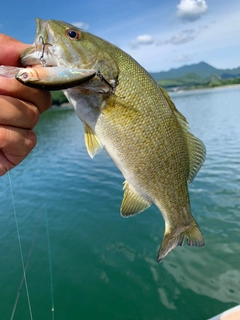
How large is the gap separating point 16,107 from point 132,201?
135cm

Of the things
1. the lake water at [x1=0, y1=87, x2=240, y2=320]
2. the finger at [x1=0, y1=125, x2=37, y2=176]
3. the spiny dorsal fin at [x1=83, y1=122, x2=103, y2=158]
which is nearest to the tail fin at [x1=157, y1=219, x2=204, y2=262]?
the spiny dorsal fin at [x1=83, y1=122, x2=103, y2=158]

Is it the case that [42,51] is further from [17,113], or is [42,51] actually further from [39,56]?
[17,113]

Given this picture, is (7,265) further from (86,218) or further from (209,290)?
(209,290)

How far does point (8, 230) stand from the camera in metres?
11.3

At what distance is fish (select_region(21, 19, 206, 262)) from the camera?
2309 mm

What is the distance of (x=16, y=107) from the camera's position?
6.63 feet

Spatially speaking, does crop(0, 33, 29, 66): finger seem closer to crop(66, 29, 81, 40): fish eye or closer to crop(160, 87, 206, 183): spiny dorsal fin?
crop(66, 29, 81, 40): fish eye

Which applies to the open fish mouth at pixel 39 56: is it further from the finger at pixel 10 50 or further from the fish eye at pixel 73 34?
the fish eye at pixel 73 34

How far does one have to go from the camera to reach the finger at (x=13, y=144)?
2055 mm

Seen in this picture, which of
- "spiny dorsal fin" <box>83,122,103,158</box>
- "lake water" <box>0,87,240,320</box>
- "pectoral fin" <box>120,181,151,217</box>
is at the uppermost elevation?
"spiny dorsal fin" <box>83,122,103,158</box>

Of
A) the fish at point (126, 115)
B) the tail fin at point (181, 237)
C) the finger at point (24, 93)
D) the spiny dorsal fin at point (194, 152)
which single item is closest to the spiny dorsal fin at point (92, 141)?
the fish at point (126, 115)

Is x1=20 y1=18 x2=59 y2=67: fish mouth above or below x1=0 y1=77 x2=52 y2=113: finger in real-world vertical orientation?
above

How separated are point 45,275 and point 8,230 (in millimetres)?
3989

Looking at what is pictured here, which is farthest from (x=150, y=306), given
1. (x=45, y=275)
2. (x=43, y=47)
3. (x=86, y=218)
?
(x=43, y=47)
